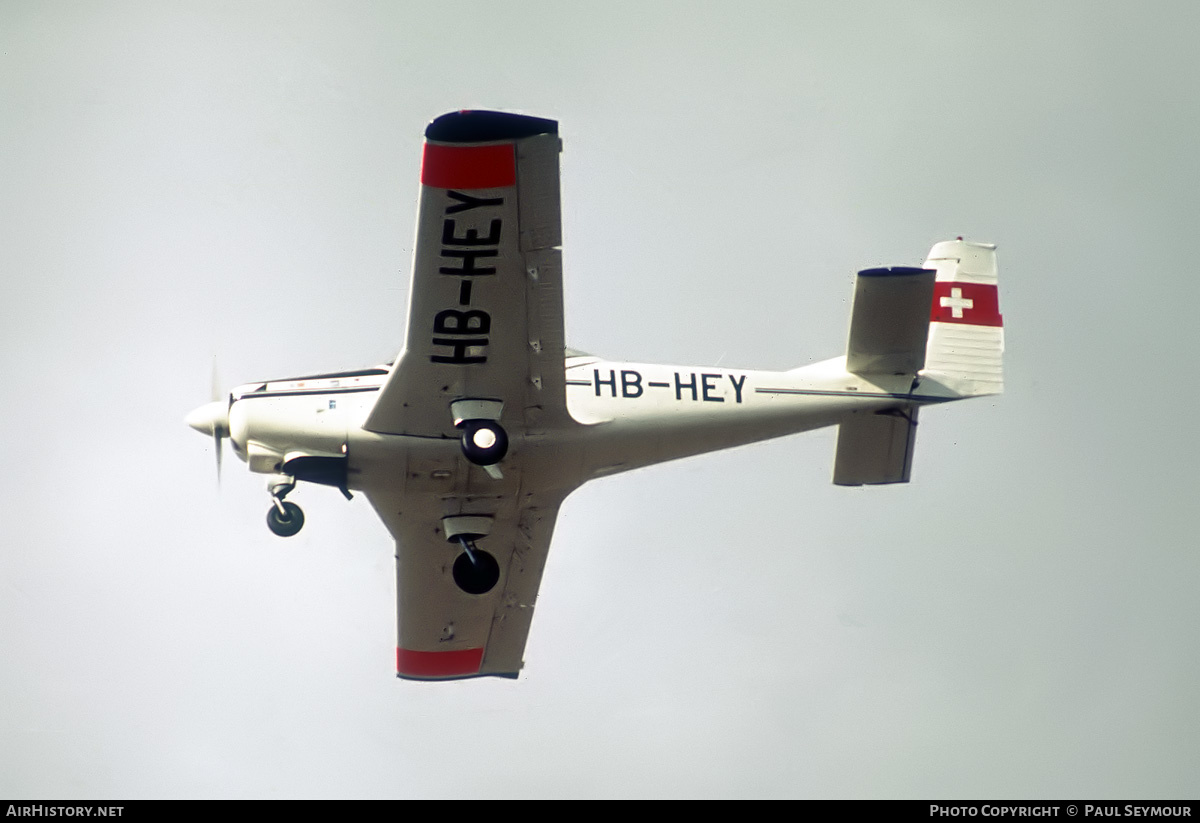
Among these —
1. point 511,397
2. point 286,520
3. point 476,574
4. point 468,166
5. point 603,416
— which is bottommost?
point 476,574

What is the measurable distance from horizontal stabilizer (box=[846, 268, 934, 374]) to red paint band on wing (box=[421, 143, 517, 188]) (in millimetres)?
4916

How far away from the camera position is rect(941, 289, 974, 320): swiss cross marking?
60.2 ft

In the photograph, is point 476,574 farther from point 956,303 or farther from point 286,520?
point 956,303

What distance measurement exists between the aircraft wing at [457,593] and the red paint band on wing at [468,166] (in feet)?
14.4

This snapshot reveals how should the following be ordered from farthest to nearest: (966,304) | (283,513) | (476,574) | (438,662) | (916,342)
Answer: (438,662) → (966,304) → (476,574) → (916,342) → (283,513)

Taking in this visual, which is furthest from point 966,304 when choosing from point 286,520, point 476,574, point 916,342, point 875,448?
point 286,520

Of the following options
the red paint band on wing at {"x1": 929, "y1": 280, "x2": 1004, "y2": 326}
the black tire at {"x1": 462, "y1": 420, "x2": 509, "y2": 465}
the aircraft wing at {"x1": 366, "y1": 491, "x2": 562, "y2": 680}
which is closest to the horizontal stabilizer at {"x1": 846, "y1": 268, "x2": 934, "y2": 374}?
the red paint band on wing at {"x1": 929, "y1": 280, "x2": 1004, "y2": 326}

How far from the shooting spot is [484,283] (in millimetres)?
14891

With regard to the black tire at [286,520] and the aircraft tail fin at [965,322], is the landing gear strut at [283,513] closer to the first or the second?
the black tire at [286,520]

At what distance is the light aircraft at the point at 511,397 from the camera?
47.5 ft

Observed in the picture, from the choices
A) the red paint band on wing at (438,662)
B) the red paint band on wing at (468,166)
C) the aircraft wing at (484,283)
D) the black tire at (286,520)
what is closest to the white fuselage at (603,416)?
the aircraft wing at (484,283)

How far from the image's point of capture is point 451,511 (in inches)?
680

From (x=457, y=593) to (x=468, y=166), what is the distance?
22.2ft

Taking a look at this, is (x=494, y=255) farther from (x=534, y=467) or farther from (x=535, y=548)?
(x=535, y=548)
